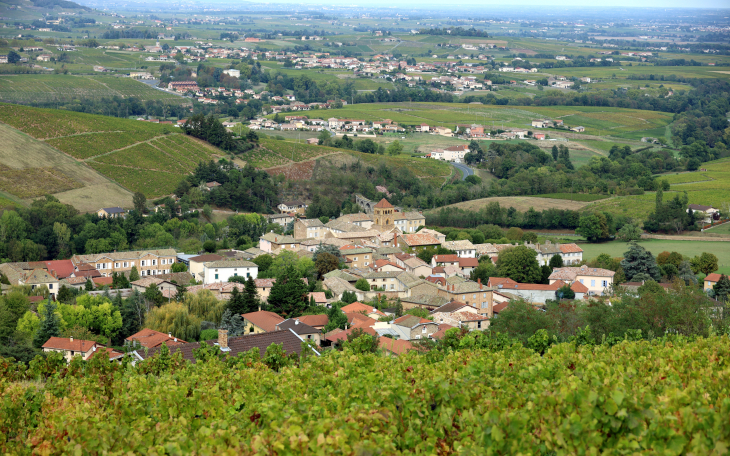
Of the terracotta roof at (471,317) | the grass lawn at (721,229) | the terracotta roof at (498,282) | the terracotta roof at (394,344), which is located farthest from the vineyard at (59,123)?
the terracotta roof at (394,344)

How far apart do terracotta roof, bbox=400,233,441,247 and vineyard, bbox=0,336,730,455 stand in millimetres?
42870

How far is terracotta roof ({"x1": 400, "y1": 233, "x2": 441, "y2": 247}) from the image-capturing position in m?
59.1

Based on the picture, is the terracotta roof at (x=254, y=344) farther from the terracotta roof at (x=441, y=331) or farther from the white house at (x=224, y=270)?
the white house at (x=224, y=270)

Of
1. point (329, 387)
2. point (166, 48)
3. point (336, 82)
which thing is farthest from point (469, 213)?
point (166, 48)

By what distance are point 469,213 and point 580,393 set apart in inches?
2371

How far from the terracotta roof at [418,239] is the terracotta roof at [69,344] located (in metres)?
31.7

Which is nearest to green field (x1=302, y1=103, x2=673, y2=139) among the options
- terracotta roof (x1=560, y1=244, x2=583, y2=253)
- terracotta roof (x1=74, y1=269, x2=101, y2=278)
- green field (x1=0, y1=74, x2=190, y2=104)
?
green field (x1=0, y1=74, x2=190, y2=104)

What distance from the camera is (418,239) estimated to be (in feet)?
196

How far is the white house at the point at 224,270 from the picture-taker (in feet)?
159

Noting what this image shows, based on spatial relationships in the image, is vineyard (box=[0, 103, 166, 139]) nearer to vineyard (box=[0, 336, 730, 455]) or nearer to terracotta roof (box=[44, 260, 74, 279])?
terracotta roof (box=[44, 260, 74, 279])

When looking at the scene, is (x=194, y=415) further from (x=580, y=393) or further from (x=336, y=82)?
(x=336, y=82)

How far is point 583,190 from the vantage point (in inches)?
3118

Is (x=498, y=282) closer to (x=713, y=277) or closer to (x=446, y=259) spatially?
(x=446, y=259)

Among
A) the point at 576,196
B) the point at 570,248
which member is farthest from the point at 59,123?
the point at 570,248
